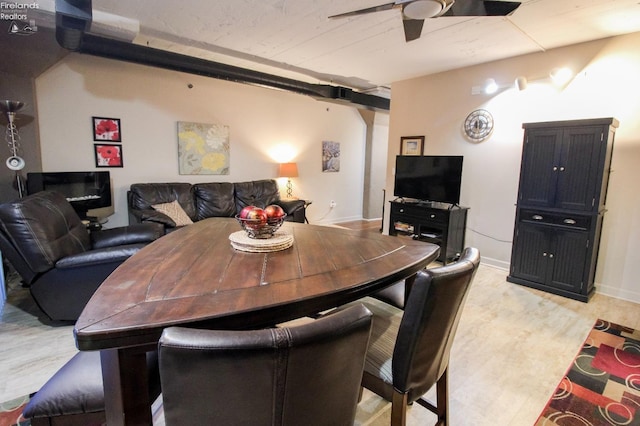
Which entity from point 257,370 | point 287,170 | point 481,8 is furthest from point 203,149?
point 257,370

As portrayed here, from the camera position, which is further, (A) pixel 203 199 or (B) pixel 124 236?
(A) pixel 203 199

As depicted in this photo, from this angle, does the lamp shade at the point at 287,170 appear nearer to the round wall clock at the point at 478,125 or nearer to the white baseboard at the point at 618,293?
the round wall clock at the point at 478,125

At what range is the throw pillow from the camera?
4.12 metres

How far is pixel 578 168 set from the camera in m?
3.12

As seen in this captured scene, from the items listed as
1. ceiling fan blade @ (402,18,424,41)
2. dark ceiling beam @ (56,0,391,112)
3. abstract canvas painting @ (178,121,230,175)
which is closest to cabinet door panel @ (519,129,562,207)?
ceiling fan blade @ (402,18,424,41)

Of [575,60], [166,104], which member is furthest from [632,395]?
[166,104]

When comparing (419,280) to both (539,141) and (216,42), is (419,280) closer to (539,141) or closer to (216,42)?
(539,141)

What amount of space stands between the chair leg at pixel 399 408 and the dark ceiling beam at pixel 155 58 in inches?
140

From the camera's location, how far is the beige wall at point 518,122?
126 inches

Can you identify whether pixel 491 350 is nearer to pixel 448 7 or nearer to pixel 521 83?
pixel 448 7

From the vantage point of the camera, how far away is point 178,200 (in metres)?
4.48

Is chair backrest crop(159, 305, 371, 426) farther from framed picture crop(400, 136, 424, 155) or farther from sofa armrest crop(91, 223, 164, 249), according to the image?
framed picture crop(400, 136, 424, 155)

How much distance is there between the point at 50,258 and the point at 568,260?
452 centimetres

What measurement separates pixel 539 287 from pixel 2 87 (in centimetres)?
605
